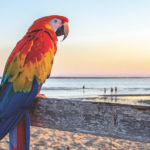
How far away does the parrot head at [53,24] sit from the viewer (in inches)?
83.3

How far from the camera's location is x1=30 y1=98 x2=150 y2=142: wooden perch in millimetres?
1312

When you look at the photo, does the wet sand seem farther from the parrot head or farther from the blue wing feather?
the blue wing feather

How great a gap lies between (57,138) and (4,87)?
16.5 ft

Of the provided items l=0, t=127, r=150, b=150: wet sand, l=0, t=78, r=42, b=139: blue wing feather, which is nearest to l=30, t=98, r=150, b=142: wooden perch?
l=0, t=78, r=42, b=139: blue wing feather

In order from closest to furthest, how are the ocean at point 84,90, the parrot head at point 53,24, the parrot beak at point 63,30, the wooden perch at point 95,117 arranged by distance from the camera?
the wooden perch at point 95,117, the parrot head at point 53,24, the parrot beak at point 63,30, the ocean at point 84,90

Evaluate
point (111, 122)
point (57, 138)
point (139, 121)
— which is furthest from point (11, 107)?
point (57, 138)

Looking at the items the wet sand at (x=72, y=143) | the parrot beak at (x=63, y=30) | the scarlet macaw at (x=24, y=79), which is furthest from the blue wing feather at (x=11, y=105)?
the wet sand at (x=72, y=143)

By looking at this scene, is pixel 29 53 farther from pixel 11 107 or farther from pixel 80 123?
pixel 80 123

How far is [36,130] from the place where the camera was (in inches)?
278

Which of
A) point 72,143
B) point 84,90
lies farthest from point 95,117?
point 84,90

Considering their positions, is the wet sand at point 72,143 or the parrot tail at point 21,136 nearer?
the parrot tail at point 21,136

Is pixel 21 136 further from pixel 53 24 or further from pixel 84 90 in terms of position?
pixel 84 90

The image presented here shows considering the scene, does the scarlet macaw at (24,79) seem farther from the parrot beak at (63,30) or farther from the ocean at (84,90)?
the ocean at (84,90)

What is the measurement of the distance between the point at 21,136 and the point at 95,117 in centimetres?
56
